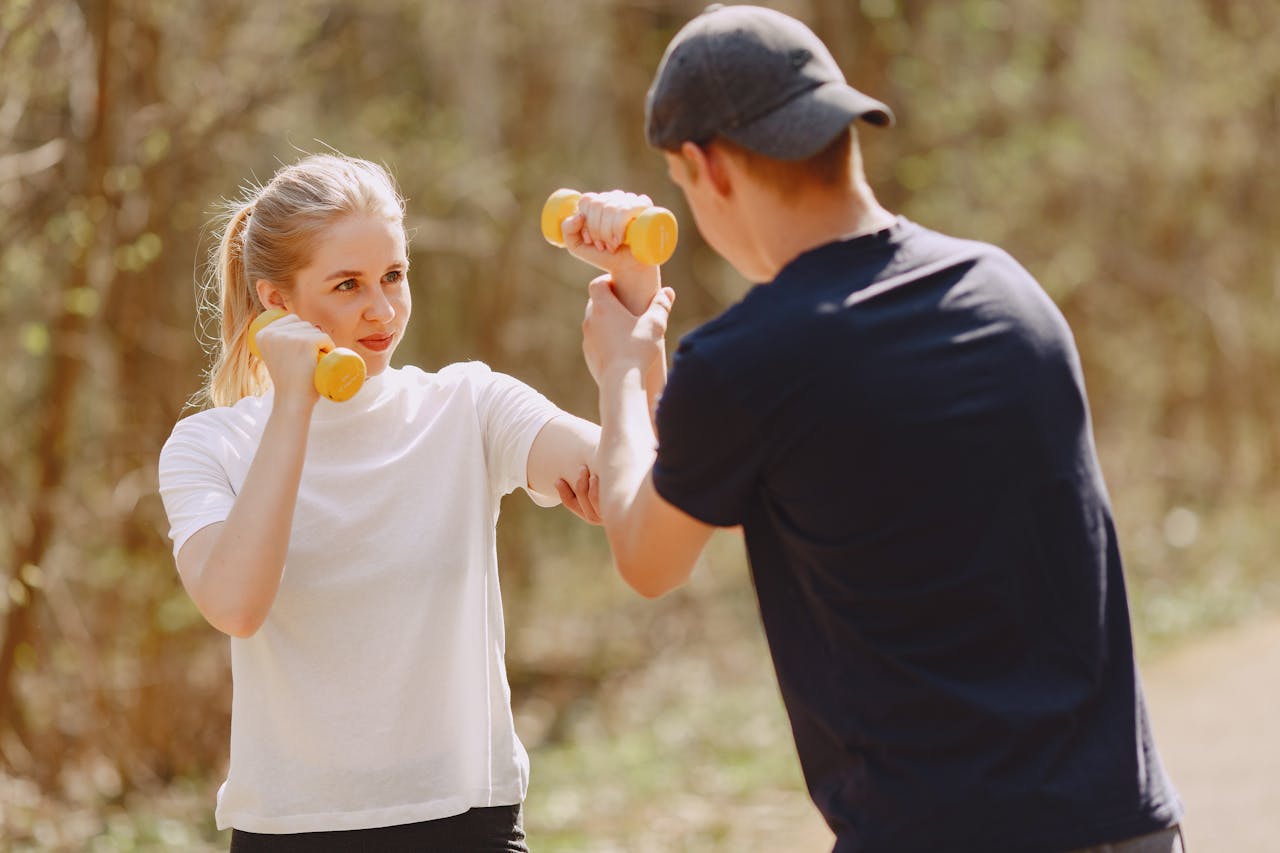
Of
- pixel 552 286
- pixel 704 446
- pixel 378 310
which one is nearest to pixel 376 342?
pixel 378 310

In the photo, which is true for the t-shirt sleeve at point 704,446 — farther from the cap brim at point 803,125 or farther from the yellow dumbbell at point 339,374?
the yellow dumbbell at point 339,374

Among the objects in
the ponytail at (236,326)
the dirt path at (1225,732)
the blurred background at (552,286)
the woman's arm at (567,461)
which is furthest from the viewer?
the blurred background at (552,286)

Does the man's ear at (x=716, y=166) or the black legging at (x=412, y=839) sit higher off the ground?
the man's ear at (x=716, y=166)

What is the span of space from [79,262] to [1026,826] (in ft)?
17.8

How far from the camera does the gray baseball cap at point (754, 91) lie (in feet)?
6.74

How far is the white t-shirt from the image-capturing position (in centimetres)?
251

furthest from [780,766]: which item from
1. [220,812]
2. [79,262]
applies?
[220,812]

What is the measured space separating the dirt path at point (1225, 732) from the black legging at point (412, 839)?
4.32m

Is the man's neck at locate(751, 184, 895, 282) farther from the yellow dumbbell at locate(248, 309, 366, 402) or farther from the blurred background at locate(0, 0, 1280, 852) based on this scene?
the blurred background at locate(0, 0, 1280, 852)

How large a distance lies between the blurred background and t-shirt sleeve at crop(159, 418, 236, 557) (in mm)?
1578

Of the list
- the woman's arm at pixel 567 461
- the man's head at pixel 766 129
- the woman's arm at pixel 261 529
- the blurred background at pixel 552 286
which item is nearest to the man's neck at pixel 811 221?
the man's head at pixel 766 129

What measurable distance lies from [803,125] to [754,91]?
0.08 meters

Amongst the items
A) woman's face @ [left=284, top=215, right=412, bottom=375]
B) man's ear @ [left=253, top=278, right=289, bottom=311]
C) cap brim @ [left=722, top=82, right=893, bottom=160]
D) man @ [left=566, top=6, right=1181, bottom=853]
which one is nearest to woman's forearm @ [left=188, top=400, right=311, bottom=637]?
woman's face @ [left=284, top=215, right=412, bottom=375]

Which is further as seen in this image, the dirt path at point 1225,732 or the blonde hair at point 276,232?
the dirt path at point 1225,732
